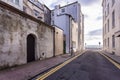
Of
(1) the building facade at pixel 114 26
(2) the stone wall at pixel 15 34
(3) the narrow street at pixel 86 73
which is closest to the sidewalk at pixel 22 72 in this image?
(2) the stone wall at pixel 15 34

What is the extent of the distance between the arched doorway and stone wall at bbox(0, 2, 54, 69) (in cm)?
31

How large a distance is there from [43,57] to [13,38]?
18.5 feet

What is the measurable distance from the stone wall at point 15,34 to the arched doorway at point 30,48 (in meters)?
0.31

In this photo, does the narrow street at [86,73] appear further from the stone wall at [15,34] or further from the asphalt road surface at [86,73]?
the stone wall at [15,34]

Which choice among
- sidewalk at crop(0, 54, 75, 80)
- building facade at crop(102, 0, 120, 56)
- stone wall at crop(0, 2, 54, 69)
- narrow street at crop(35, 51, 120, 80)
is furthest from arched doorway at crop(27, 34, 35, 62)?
building facade at crop(102, 0, 120, 56)

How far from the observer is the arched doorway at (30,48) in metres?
11.5

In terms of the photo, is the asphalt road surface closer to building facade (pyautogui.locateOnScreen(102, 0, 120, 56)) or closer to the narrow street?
the narrow street

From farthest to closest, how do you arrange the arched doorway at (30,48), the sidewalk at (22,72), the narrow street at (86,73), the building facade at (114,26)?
the building facade at (114,26) → the arched doorway at (30,48) → the narrow street at (86,73) → the sidewalk at (22,72)

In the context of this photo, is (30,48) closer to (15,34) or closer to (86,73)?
(15,34)

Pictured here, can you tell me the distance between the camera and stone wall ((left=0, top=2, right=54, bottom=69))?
8.00m

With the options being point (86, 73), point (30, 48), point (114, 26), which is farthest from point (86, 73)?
point (114, 26)

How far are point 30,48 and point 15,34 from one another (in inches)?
115

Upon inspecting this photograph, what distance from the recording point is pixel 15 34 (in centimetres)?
919

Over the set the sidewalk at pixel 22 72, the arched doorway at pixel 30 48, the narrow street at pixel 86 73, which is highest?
the arched doorway at pixel 30 48
